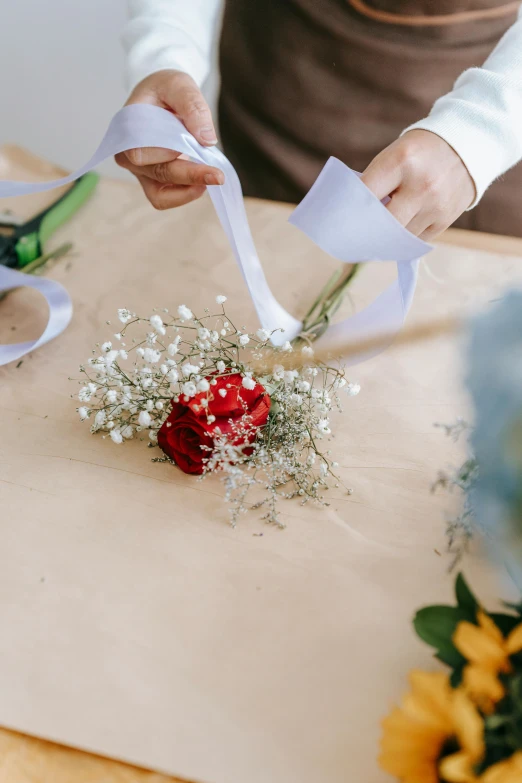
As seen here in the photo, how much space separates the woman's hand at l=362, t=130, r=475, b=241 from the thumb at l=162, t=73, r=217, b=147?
172 mm

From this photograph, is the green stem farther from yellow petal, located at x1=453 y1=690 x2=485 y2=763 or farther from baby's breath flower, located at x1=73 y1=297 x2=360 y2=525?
yellow petal, located at x1=453 y1=690 x2=485 y2=763

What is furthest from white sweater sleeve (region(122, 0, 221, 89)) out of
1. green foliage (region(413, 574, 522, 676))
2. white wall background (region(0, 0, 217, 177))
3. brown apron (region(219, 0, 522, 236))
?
green foliage (region(413, 574, 522, 676))

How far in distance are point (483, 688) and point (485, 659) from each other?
1cm

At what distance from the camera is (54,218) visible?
3.08ft

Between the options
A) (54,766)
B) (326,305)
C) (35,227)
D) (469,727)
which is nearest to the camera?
(469,727)

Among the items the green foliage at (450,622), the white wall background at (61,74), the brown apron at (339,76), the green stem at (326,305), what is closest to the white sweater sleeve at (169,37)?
the brown apron at (339,76)

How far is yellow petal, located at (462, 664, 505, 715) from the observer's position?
33 cm

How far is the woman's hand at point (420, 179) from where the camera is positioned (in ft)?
2.15

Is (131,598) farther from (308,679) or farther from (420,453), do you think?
(420,453)

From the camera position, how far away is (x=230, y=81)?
1.01 m

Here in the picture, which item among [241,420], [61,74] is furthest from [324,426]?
[61,74]

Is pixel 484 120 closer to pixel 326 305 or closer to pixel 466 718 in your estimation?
pixel 326 305

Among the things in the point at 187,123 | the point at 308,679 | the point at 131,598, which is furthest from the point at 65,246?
the point at 308,679

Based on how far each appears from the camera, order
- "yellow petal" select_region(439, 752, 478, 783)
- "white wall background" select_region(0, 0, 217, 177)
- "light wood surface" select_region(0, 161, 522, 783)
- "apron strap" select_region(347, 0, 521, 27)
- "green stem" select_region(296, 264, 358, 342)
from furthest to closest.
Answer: "white wall background" select_region(0, 0, 217, 177) → "apron strap" select_region(347, 0, 521, 27) → "green stem" select_region(296, 264, 358, 342) → "light wood surface" select_region(0, 161, 522, 783) → "yellow petal" select_region(439, 752, 478, 783)
